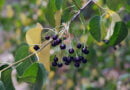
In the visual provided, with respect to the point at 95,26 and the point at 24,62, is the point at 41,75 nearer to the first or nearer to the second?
the point at 24,62

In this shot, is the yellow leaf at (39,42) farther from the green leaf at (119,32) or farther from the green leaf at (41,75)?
the green leaf at (119,32)

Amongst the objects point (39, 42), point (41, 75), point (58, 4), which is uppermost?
point (58, 4)

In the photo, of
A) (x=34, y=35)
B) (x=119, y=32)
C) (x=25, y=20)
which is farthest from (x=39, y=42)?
(x=25, y=20)

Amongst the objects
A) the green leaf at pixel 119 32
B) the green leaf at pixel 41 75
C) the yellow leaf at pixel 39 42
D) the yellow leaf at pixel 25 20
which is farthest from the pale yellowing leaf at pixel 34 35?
the yellow leaf at pixel 25 20

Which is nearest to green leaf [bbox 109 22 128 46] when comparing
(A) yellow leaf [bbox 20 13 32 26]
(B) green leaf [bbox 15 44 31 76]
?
(B) green leaf [bbox 15 44 31 76]

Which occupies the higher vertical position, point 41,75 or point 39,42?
point 39,42

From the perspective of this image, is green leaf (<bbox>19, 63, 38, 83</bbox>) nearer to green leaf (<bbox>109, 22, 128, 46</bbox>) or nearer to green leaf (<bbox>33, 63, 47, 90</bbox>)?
green leaf (<bbox>33, 63, 47, 90</bbox>)

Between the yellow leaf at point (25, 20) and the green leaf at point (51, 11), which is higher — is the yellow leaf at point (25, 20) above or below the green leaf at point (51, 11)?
above

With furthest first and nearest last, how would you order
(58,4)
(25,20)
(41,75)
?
(25,20) < (58,4) < (41,75)
